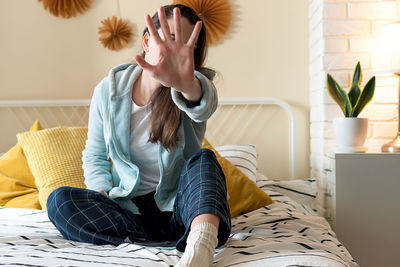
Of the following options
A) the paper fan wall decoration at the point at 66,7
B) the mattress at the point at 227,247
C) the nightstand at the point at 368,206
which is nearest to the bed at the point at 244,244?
the mattress at the point at 227,247

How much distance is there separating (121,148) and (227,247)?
1.59 feet

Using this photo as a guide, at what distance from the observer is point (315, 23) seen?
2.27 metres

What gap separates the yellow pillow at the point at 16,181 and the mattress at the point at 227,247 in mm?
306

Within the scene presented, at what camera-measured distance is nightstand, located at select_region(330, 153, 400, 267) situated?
1851 mm

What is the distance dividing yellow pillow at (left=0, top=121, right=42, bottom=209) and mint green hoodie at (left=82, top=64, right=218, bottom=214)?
0.54m

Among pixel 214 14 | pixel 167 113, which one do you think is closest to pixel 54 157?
pixel 167 113

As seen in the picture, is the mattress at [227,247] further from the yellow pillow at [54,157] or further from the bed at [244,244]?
the yellow pillow at [54,157]

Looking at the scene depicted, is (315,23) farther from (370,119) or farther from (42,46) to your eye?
(42,46)

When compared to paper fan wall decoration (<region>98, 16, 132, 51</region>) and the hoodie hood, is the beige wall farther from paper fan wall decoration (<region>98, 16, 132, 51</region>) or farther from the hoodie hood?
the hoodie hood

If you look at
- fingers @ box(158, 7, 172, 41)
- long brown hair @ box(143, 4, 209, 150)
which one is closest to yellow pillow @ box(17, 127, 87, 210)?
long brown hair @ box(143, 4, 209, 150)

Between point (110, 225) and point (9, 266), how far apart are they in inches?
12.2

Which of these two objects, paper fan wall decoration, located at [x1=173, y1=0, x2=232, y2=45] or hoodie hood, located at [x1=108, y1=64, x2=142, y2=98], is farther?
paper fan wall decoration, located at [x1=173, y1=0, x2=232, y2=45]

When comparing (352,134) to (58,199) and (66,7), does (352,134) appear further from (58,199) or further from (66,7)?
(66,7)

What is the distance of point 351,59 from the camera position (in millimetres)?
2115
